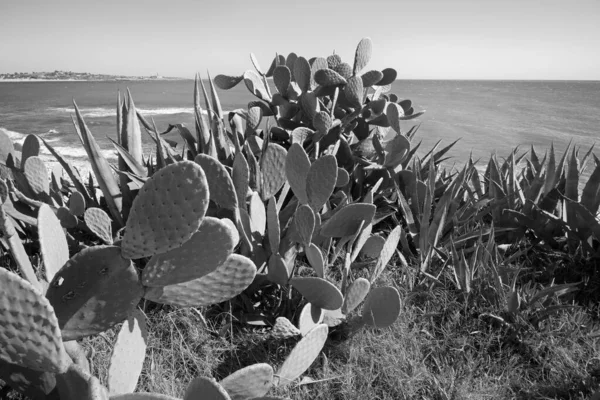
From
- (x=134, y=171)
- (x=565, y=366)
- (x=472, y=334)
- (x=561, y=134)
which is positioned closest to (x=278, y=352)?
(x=472, y=334)

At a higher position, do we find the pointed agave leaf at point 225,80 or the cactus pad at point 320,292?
the pointed agave leaf at point 225,80

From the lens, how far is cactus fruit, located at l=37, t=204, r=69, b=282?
1074 mm

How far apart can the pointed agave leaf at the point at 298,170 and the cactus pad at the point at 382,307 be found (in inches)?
18.1

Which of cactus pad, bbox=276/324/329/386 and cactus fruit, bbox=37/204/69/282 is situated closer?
cactus fruit, bbox=37/204/69/282

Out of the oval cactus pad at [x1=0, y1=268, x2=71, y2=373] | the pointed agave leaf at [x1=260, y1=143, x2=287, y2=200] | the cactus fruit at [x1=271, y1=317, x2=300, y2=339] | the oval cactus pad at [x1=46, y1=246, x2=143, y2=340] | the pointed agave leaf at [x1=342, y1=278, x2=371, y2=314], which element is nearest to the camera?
the oval cactus pad at [x1=0, y1=268, x2=71, y2=373]

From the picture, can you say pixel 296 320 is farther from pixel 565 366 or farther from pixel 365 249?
pixel 565 366

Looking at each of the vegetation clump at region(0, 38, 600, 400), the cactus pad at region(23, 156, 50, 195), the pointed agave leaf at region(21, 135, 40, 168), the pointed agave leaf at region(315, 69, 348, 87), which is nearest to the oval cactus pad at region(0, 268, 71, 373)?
the vegetation clump at region(0, 38, 600, 400)

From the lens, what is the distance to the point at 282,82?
7.81 ft

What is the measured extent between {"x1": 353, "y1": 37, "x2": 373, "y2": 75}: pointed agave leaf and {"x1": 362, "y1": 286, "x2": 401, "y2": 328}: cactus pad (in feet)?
4.48

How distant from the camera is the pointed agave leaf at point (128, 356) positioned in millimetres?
1029

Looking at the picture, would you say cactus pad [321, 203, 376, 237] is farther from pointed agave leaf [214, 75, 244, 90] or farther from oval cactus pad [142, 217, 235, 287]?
pointed agave leaf [214, 75, 244, 90]

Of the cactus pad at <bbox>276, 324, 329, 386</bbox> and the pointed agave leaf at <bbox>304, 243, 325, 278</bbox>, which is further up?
the pointed agave leaf at <bbox>304, 243, 325, 278</bbox>

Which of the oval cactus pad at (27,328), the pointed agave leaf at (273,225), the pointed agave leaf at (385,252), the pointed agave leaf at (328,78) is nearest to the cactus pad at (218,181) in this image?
the pointed agave leaf at (273,225)

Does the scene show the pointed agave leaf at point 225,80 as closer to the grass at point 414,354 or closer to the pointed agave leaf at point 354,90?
the pointed agave leaf at point 354,90
